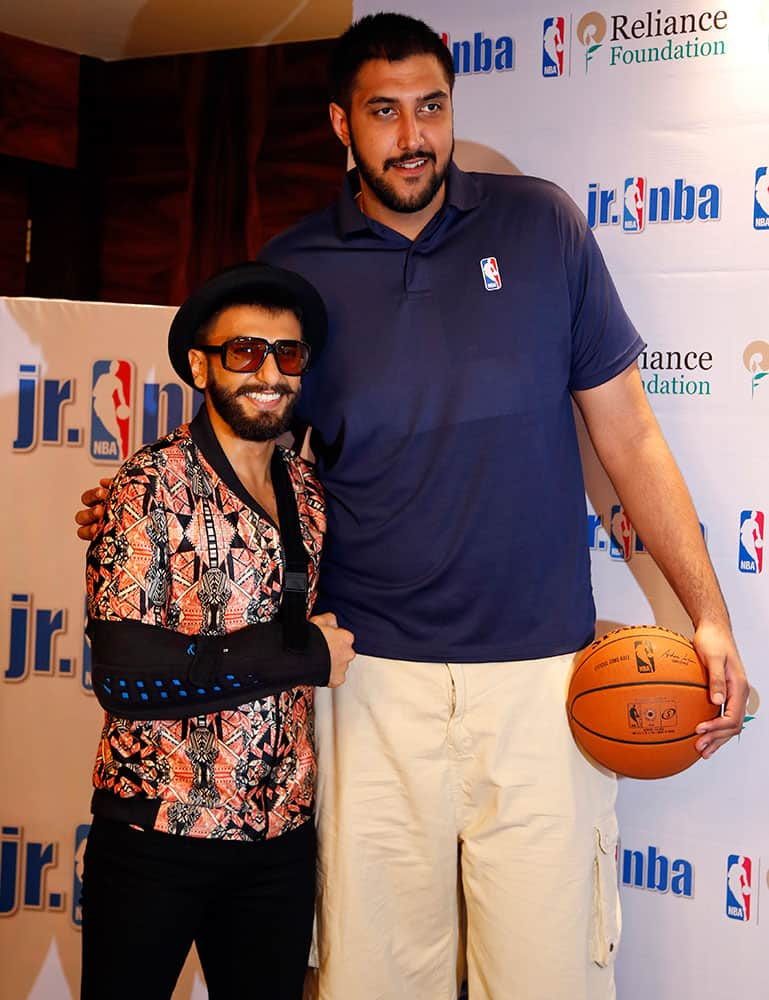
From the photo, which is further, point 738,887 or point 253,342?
point 738,887

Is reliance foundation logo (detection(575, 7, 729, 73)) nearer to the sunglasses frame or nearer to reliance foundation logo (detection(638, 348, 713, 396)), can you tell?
reliance foundation logo (detection(638, 348, 713, 396))

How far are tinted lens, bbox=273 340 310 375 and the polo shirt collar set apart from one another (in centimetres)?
30

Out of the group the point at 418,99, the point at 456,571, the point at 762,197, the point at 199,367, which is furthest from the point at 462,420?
the point at 762,197

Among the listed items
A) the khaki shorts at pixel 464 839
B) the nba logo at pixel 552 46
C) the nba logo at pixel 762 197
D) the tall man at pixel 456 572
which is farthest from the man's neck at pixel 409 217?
the khaki shorts at pixel 464 839

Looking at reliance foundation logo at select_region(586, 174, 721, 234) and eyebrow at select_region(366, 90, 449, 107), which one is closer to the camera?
eyebrow at select_region(366, 90, 449, 107)

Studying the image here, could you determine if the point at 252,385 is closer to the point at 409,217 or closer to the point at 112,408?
the point at 409,217

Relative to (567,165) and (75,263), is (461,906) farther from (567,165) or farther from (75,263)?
(75,263)

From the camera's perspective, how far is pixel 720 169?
2.41 metres

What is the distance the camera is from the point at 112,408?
9.13ft

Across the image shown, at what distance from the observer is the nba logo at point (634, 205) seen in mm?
2482

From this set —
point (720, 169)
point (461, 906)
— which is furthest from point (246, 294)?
point (461, 906)

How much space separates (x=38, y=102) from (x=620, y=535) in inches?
143

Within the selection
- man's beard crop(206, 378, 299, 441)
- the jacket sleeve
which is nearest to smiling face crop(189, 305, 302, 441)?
man's beard crop(206, 378, 299, 441)

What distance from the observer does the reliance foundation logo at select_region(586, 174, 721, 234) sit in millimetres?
2424
